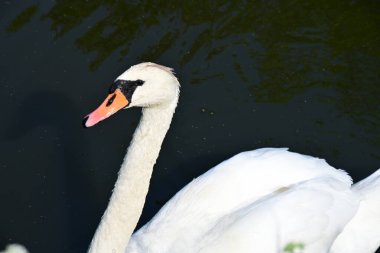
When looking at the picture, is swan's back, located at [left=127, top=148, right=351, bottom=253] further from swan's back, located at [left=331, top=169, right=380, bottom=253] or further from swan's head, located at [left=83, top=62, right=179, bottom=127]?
swan's head, located at [left=83, top=62, right=179, bottom=127]

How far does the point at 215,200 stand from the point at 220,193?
0.07 metres

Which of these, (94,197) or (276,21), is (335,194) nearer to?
(94,197)

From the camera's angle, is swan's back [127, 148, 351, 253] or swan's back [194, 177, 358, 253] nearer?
swan's back [194, 177, 358, 253]

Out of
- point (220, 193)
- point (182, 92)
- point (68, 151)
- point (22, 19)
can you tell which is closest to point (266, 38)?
point (182, 92)

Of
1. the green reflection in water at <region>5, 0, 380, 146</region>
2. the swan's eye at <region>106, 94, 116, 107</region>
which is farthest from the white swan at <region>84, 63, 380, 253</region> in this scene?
the green reflection in water at <region>5, 0, 380, 146</region>

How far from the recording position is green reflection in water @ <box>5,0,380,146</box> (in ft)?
25.2

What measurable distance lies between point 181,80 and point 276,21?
133 cm

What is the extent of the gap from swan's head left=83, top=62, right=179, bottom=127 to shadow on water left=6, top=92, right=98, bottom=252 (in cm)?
203

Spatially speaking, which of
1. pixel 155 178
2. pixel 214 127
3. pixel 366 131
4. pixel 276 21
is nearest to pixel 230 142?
pixel 214 127

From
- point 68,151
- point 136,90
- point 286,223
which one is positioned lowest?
point 68,151

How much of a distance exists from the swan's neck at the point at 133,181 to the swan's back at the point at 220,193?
30cm

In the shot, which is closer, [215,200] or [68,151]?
[215,200]

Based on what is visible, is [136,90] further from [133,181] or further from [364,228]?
[364,228]

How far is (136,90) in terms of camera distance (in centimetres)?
471
